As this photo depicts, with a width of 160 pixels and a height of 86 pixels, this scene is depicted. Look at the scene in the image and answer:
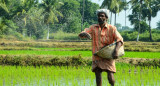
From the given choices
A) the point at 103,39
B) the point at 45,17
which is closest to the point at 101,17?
the point at 103,39

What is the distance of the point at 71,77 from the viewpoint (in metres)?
6.09

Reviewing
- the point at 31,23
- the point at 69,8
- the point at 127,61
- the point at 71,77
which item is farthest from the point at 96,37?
the point at 69,8

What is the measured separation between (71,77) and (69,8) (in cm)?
4052

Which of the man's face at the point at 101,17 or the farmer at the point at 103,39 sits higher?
the man's face at the point at 101,17

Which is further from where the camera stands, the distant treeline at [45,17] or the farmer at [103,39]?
the distant treeline at [45,17]

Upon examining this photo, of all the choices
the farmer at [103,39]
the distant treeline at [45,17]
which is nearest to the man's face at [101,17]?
the farmer at [103,39]

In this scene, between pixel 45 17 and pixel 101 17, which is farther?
pixel 45 17

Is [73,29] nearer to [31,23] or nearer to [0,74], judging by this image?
[31,23]

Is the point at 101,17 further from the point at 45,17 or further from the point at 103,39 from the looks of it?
the point at 45,17

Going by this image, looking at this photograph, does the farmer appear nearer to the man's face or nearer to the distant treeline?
the man's face

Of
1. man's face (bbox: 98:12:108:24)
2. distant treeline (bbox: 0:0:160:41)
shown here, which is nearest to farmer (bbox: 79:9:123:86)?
man's face (bbox: 98:12:108:24)

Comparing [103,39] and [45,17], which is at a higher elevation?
[45,17]

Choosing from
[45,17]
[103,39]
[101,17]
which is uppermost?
[45,17]

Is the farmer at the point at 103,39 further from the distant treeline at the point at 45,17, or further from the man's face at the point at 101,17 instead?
the distant treeline at the point at 45,17
